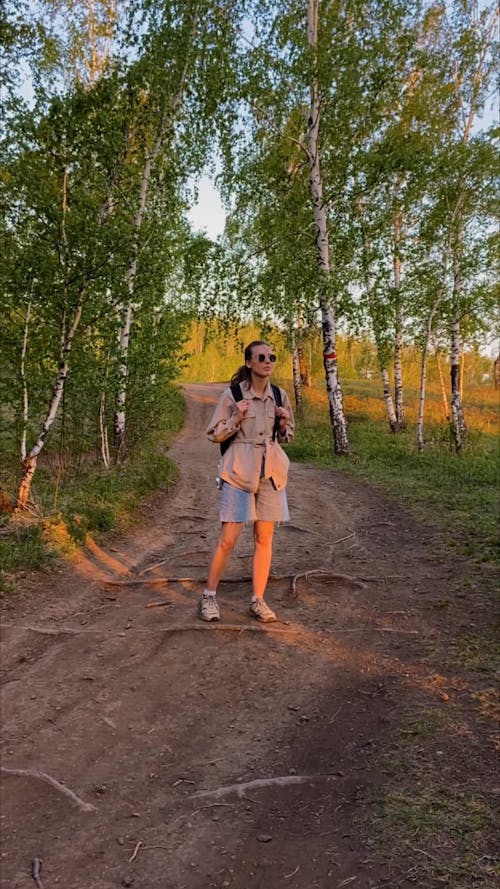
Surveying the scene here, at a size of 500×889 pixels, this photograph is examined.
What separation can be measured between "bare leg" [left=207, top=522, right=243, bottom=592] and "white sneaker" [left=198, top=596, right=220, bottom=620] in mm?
110

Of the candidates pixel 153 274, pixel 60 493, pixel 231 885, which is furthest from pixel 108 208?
pixel 231 885

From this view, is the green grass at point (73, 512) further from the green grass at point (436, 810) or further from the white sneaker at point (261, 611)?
the green grass at point (436, 810)

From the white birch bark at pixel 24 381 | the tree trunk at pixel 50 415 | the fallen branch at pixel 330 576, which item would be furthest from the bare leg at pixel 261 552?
the white birch bark at pixel 24 381

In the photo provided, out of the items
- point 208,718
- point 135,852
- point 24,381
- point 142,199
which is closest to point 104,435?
point 24,381

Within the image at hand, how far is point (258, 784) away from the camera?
11.2 ft

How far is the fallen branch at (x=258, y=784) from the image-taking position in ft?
11.0

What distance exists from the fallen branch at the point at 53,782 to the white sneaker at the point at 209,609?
2.23 m

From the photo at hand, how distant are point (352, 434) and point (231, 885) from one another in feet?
70.0

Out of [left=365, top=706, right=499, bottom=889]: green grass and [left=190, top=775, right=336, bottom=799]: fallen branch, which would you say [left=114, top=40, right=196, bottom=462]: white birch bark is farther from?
[left=365, top=706, right=499, bottom=889]: green grass

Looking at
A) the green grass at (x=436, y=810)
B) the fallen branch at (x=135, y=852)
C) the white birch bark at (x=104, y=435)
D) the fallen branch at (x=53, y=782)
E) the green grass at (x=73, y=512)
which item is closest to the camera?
the green grass at (x=436, y=810)

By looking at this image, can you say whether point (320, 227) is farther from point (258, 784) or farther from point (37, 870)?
point (37, 870)

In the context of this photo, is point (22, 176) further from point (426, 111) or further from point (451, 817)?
point (426, 111)

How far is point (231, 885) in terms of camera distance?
2.72m

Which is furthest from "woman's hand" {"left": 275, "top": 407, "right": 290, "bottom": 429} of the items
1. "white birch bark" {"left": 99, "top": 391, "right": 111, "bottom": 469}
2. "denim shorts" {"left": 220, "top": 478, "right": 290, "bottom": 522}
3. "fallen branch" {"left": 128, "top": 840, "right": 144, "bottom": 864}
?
"white birch bark" {"left": 99, "top": 391, "right": 111, "bottom": 469}
